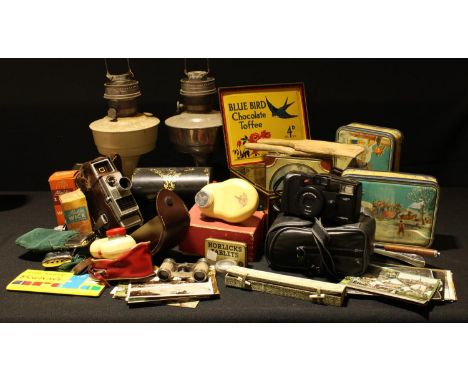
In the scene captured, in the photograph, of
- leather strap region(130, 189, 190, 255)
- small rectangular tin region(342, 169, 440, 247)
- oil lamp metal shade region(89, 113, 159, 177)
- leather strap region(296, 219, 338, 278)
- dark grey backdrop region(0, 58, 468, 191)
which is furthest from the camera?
dark grey backdrop region(0, 58, 468, 191)

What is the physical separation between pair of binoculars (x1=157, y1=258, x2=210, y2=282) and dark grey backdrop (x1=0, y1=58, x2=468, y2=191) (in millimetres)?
957

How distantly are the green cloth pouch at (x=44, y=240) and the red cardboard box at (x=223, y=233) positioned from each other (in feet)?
1.89

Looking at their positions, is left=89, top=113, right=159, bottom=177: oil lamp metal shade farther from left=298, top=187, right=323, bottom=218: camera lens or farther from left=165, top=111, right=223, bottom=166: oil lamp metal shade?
left=298, top=187, right=323, bottom=218: camera lens

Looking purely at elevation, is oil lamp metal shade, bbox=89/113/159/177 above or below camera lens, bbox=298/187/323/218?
above

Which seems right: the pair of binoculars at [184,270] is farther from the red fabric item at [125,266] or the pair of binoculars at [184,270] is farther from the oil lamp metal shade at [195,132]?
the oil lamp metal shade at [195,132]

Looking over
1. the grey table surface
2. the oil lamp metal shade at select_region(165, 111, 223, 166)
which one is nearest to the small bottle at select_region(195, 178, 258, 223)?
the grey table surface

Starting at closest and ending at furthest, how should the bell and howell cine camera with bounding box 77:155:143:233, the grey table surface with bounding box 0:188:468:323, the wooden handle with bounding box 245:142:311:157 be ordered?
1. the grey table surface with bounding box 0:188:468:323
2. the bell and howell cine camera with bounding box 77:155:143:233
3. the wooden handle with bounding box 245:142:311:157

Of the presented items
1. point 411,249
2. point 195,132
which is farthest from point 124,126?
point 411,249

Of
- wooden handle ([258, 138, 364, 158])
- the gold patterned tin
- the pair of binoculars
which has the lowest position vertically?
the pair of binoculars

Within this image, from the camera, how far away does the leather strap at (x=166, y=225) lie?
2.38m

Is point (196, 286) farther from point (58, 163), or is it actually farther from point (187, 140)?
point (58, 163)

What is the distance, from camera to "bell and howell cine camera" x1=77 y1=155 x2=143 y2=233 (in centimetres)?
262

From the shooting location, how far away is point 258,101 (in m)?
3.05

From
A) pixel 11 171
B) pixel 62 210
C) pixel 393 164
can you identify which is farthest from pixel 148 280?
pixel 11 171
